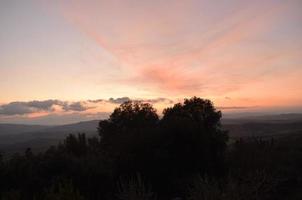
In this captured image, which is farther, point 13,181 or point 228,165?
point 228,165

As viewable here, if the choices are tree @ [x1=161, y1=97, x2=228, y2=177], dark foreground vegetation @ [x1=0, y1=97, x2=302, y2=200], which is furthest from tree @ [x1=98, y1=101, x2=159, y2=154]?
tree @ [x1=161, y1=97, x2=228, y2=177]

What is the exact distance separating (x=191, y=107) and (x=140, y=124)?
7.31 meters

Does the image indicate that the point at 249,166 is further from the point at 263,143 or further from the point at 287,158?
the point at 263,143

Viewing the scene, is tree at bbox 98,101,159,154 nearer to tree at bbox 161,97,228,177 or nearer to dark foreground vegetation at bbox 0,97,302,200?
dark foreground vegetation at bbox 0,97,302,200

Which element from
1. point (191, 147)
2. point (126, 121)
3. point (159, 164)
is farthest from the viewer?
point (126, 121)

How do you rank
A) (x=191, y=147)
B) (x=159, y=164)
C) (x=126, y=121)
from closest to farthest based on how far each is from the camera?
(x=159, y=164)
(x=191, y=147)
(x=126, y=121)

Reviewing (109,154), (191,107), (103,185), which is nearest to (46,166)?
(103,185)

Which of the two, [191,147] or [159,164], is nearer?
[159,164]

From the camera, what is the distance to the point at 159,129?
127 ft

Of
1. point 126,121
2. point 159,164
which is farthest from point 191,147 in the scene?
point 126,121

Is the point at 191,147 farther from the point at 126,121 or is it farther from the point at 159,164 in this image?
the point at 126,121

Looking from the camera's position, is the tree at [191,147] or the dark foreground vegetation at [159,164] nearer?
the dark foreground vegetation at [159,164]

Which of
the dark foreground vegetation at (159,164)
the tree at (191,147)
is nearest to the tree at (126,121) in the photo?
the dark foreground vegetation at (159,164)

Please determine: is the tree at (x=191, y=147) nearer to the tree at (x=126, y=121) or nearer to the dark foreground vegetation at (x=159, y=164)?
the dark foreground vegetation at (x=159, y=164)
